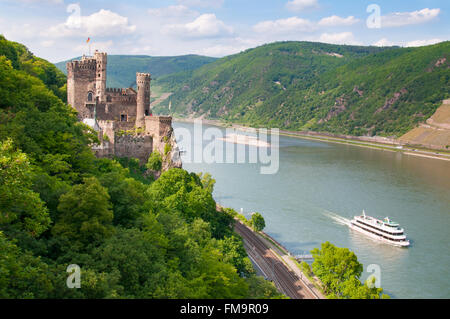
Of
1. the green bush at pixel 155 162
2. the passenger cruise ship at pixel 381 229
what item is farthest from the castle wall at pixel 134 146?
the passenger cruise ship at pixel 381 229

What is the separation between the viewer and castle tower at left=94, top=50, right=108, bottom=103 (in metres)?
28.1

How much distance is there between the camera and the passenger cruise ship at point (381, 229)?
32.4 meters

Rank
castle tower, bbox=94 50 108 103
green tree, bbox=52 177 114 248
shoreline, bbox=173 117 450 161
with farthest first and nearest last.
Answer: shoreline, bbox=173 117 450 161 → castle tower, bbox=94 50 108 103 → green tree, bbox=52 177 114 248

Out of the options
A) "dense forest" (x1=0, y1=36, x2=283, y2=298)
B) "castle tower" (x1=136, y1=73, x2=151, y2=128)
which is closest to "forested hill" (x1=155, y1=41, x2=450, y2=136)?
"castle tower" (x1=136, y1=73, x2=151, y2=128)

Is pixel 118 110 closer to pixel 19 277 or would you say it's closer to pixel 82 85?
pixel 82 85

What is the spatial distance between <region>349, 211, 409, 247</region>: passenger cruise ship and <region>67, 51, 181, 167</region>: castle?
1619 centimetres

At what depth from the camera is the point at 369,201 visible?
4381 centimetres

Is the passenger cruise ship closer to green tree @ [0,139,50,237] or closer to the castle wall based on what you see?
the castle wall

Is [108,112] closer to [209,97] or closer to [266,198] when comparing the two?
[266,198]

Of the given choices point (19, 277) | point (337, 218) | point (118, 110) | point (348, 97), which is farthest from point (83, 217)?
point (348, 97)

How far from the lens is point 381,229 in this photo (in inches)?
1335

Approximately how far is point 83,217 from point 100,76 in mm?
18816
